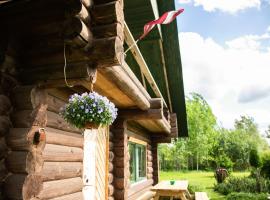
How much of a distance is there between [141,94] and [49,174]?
2.36 metres

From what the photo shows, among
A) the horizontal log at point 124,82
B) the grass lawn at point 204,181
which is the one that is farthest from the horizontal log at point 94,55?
the grass lawn at point 204,181

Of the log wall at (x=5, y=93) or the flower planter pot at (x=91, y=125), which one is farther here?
the flower planter pot at (x=91, y=125)

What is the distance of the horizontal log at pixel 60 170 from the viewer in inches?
149

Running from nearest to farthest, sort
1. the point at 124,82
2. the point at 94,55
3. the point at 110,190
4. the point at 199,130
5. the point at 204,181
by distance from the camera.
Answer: the point at 94,55 → the point at 124,82 → the point at 110,190 → the point at 204,181 → the point at 199,130

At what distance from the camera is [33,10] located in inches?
126

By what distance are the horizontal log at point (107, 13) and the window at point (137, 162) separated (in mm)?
6121

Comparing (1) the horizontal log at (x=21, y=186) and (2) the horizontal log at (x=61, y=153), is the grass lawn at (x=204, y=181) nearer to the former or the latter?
(2) the horizontal log at (x=61, y=153)

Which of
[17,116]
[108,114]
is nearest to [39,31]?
[17,116]

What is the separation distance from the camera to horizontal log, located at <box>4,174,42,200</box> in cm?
288

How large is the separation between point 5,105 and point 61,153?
1.39 metres

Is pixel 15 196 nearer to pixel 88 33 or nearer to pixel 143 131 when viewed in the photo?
pixel 88 33

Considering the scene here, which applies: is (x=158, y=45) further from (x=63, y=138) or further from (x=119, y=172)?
(x=63, y=138)

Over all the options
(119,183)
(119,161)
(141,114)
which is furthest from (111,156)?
(141,114)

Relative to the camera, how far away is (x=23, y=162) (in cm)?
298
